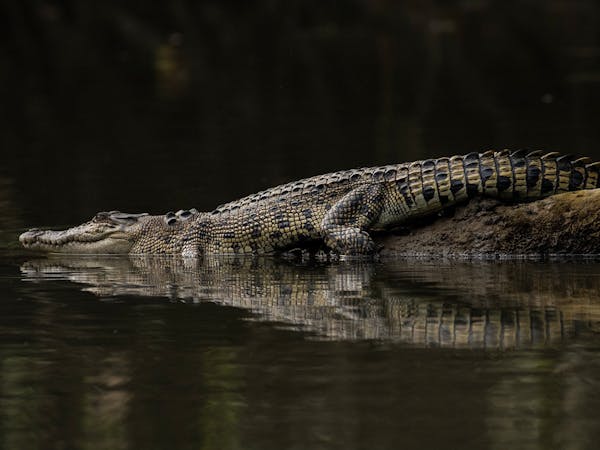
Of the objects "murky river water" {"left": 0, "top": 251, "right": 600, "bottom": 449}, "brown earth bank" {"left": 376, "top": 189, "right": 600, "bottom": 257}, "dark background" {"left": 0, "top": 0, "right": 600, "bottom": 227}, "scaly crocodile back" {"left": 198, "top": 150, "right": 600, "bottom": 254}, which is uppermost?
"dark background" {"left": 0, "top": 0, "right": 600, "bottom": 227}

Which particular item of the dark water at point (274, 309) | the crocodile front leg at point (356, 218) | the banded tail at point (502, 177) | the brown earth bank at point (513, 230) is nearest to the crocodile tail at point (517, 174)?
the banded tail at point (502, 177)

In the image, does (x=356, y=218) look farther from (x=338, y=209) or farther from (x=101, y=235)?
(x=101, y=235)

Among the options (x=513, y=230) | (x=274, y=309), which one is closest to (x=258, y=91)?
(x=513, y=230)

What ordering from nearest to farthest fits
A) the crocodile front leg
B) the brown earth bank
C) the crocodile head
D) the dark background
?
the brown earth bank, the crocodile front leg, the crocodile head, the dark background

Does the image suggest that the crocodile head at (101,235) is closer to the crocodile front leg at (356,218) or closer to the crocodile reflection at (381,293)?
the crocodile reflection at (381,293)

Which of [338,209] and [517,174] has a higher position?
[517,174]

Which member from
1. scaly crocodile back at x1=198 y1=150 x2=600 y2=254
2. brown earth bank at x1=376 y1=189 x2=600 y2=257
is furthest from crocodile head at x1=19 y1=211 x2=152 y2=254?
brown earth bank at x1=376 y1=189 x2=600 y2=257

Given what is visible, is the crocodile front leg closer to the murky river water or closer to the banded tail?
the banded tail
